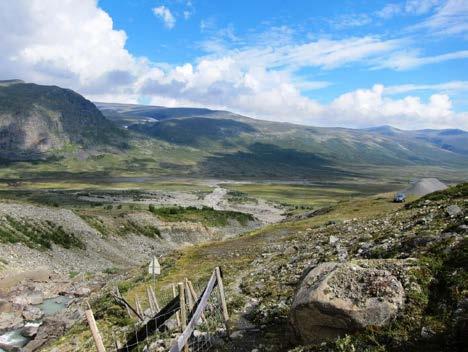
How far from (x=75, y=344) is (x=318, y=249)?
17921mm

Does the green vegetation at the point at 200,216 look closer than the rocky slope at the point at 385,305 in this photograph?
No

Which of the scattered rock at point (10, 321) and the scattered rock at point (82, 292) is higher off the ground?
the scattered rock at point (10, 321)

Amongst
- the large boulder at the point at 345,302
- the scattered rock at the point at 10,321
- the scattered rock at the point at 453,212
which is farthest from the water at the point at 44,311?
the scattered rock at the point at 453,212

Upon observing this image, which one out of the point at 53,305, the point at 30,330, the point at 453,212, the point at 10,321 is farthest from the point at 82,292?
the point at 453,212

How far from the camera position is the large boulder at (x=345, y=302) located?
12844 mm

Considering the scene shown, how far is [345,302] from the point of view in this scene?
42.8 ft

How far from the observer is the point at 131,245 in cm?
7994

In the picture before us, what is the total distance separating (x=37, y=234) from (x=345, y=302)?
2499 inches

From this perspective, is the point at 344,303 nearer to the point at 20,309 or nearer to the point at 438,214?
the point at 438,214

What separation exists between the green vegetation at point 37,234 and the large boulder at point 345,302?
57.7 m

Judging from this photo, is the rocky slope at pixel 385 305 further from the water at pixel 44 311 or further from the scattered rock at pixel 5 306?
the scattered rock at pixel 5 306

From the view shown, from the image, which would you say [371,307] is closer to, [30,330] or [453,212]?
[453,212]

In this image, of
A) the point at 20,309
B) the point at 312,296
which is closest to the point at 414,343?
the point at 312,296

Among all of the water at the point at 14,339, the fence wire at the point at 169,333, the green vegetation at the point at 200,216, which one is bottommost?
the green vegetation at the point at 200,216
